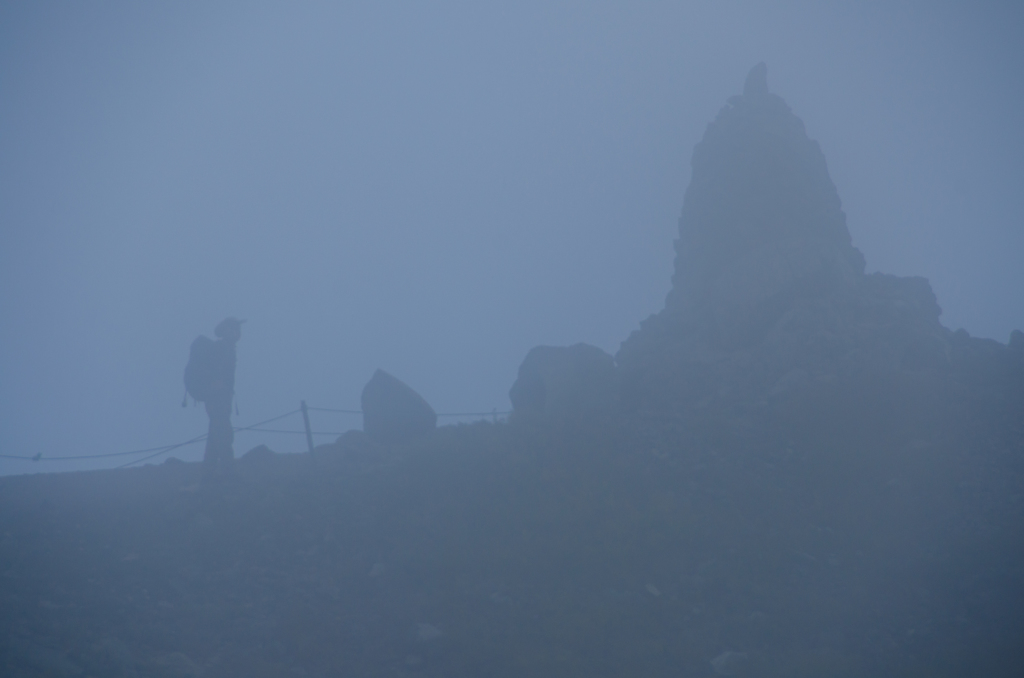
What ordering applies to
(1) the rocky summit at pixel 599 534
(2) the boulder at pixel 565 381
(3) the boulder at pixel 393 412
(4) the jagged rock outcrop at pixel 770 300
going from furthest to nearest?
(2) the boulder at pixel 565 381 < (4) the jagged rock outcrop at pixel 770 300 < (3) the boulder at pixel 393 412 < (1) the rocky summit at pixel 599 534

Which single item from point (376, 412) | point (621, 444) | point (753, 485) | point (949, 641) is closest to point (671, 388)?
point (621, 444)

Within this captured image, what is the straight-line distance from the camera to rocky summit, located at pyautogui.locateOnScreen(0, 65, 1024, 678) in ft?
38.7

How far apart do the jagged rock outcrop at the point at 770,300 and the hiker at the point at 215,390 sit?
13.7 meters

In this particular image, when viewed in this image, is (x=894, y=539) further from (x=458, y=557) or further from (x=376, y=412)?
(x=376, y=412)

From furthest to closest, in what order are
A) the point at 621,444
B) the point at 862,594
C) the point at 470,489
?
the point at 621,444, the point at 470,489, the point at 862,594

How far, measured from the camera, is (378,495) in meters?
18.0

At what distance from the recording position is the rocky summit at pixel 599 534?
38.7ft

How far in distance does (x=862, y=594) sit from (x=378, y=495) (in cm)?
1058

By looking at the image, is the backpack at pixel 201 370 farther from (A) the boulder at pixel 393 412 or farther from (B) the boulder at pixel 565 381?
(B) the boulder at pixel 565 381

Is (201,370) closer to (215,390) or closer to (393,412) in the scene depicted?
(215,390)

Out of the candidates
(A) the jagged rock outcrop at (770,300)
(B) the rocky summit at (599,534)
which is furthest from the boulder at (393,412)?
(A) the jagged rock outcrop at (770,300)

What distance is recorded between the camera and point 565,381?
27016 mm

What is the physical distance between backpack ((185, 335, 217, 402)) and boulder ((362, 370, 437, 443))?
6.28 meters

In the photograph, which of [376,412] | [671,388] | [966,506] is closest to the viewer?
[966,506]
